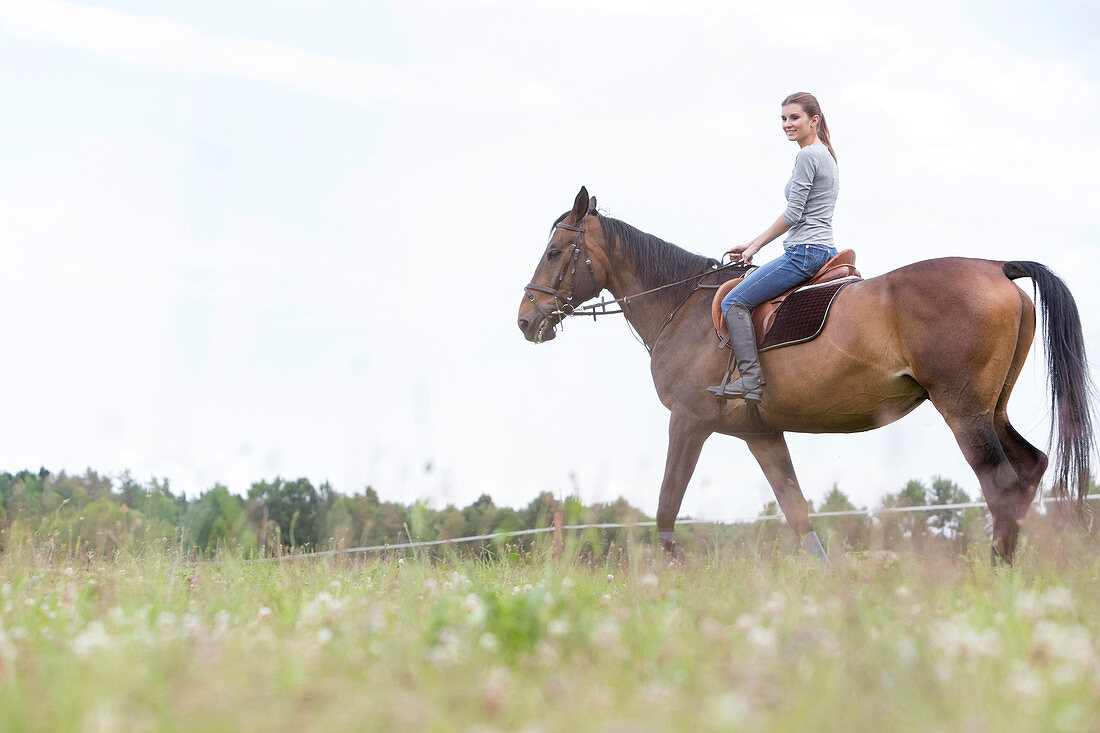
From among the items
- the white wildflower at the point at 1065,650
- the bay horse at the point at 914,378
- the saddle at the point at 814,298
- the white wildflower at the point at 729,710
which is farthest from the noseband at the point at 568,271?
the white wildflower at the point at 729,710

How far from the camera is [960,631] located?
3.02 m

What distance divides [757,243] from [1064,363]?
261 cm

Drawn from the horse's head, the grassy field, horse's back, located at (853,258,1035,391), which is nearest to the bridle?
the horse's head

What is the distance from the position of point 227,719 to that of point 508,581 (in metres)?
4.10

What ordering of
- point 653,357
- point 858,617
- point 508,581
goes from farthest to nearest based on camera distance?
point 653,357 → point 508,581 → point 858,617

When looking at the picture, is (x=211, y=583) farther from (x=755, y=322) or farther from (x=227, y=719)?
(x=755, y=322)

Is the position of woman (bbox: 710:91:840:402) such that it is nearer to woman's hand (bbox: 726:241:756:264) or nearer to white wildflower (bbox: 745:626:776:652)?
woman's hand (bbox: 726:241:756:264)

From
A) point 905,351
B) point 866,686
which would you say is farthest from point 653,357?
point 866,686

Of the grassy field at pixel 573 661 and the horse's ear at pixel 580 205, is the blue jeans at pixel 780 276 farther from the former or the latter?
the grassy field at pixel 573 661

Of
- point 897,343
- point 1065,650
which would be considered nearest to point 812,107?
point 897,343

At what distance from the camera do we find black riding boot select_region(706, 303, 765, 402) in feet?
23.6

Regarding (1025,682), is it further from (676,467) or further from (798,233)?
(798,233)

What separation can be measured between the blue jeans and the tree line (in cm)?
196

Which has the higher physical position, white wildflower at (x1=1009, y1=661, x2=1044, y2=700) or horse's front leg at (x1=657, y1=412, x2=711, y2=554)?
horse's front leg at (x1=657, y1=412, x2=711, y2=554)
